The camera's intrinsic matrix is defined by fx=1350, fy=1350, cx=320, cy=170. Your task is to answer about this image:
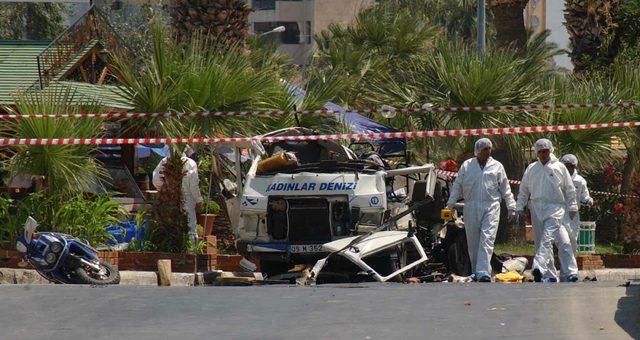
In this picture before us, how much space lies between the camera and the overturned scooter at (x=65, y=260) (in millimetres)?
12898

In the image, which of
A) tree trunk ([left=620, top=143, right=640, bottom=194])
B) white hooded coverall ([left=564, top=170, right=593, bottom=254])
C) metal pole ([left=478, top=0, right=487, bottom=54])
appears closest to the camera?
white hooded coverall ([left=564, top=170, right=593, bottom=254])

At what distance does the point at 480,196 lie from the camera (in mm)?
14414

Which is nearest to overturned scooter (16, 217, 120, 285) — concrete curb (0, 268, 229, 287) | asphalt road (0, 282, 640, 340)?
concrete curb (0, 268, 229, 287)

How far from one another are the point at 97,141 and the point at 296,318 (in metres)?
7.10

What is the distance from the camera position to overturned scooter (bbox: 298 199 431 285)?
43.4 ft

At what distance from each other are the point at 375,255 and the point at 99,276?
274 centimetres

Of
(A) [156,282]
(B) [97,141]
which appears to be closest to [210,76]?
(B) [97,141]

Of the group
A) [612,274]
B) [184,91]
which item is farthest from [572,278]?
[184,91]

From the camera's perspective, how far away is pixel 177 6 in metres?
25.5

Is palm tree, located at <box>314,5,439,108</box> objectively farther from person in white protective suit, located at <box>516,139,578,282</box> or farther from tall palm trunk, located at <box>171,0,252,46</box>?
person in white protective suit, located at <box>516,139,578,282</box>

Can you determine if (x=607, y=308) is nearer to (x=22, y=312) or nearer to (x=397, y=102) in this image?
(x=22, y=312)

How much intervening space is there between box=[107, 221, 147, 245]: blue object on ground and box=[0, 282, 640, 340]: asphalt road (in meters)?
5.46

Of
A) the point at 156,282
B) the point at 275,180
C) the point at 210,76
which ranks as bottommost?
the point at 156,282

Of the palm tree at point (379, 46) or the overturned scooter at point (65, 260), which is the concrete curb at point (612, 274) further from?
the palm tree at point (379, 46)
